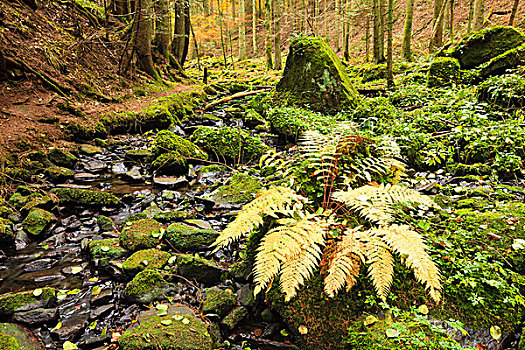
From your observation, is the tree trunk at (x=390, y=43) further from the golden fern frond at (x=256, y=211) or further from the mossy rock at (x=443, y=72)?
the golden fern frond at (x=256, y=211)

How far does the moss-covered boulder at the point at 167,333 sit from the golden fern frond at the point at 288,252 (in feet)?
2.34

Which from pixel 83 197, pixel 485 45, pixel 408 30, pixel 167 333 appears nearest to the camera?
pixel 167 333

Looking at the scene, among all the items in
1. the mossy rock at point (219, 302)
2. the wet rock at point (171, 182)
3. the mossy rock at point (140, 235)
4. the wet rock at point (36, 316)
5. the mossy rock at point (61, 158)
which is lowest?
the mossy rock at point (219, 302)

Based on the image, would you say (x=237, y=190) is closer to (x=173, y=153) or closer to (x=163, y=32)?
(x=173, y=153)

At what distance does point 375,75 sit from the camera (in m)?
12.0

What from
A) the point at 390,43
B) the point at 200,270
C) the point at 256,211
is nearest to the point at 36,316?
the point at 200,270

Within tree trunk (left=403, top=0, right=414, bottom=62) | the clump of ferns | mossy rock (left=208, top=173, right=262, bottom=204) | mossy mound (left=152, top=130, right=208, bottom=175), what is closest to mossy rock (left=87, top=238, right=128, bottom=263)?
mossy rock (left=208, top=173, right=262, bottom=204)

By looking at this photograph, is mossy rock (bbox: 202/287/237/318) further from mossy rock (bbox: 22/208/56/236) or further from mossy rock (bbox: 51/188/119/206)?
mossy rock (bbox: 51/188/119/206)

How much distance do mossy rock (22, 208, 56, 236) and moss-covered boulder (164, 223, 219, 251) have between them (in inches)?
65.6

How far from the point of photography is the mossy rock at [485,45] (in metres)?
7.42

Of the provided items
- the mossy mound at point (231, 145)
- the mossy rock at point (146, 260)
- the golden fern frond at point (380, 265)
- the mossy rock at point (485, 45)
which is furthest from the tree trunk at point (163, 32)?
the golden fern frond at point (380, 265)

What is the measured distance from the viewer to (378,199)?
101 inches

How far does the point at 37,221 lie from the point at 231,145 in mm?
3964

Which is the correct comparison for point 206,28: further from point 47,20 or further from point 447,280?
point 447,280
